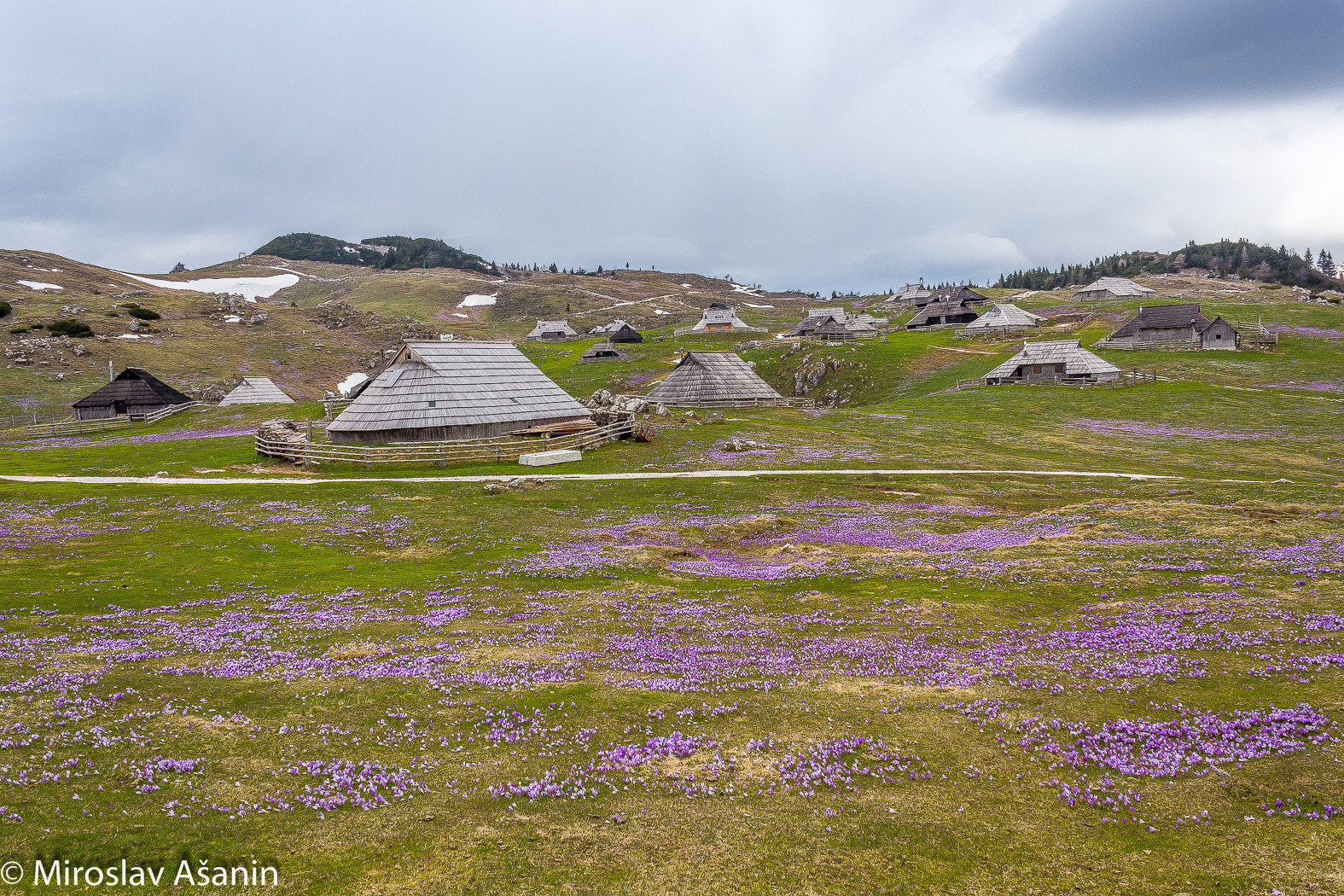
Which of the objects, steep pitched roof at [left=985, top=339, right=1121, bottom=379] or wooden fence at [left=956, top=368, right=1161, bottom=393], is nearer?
wooden fence at [left=956, top=368, right=1161, bottom=393]

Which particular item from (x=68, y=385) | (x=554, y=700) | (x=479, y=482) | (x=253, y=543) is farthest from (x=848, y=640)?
(x=68, y=385)

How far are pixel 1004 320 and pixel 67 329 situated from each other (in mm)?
141361

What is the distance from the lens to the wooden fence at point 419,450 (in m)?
43.2

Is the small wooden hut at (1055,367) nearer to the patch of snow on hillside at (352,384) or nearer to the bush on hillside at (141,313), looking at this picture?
the patch of snow on hillside at (352,384)

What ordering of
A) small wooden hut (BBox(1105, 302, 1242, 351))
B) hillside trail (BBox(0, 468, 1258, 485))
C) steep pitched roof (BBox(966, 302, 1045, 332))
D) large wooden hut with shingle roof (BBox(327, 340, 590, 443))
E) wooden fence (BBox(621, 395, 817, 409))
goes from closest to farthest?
1. hillside trail (BBox(0, 468, 1258, 485))
2. large wooden hut with shingle roof (BBox(327, 340, 590, 443))
3. wooden fence (BBox(621, 395, 817, 409))
4. small wooden hut (BBox(1105, 302, 1242, 351))
5. steep pitched roof (BBox(966, 302, 1045, 332))

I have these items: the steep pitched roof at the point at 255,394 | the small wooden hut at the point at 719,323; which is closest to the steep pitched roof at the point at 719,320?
the small wooden hut at the point at 719,323

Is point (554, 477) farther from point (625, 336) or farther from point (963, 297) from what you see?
point (963, 297)

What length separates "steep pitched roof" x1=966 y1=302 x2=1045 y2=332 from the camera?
113812 millimetres

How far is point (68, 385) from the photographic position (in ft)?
288

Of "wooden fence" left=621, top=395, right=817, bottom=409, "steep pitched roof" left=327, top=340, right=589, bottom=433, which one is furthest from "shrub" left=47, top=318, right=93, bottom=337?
"wooden fence" left=621, top=395, right=817, bottom=409

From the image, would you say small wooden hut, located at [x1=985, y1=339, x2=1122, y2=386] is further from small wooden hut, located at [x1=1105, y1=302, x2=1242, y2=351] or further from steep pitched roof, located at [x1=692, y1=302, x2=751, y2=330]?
steep pitched roof, located at [x1=692, y1=302, x2=751, y2=330]

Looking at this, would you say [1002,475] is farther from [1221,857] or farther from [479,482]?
[1221,857]

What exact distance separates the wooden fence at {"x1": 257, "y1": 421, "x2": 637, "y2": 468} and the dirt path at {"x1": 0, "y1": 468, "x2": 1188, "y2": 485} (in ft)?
11.0

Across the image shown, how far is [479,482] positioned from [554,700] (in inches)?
1036
